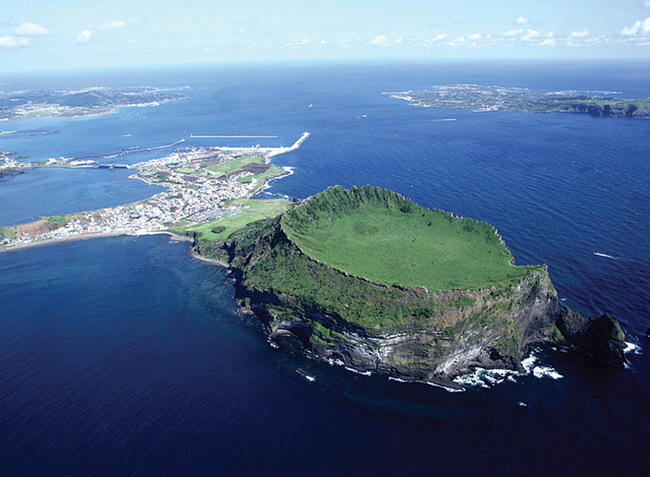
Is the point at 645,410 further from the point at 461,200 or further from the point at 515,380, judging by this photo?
the point at 461,200

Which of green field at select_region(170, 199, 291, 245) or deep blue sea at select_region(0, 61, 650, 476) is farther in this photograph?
green field at select_region(170, 199, 291, 245)

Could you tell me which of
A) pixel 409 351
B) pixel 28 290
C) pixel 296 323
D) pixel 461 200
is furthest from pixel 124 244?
pixel 461 200

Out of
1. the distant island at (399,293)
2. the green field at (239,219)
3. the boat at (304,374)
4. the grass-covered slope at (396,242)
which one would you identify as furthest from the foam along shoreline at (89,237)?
the boat at (304,374)

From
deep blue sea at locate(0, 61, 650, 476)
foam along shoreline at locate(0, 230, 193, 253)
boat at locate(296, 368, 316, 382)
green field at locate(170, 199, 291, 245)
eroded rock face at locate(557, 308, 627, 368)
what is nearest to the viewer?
deep blue sea at locate(0, 61, 650, 476)

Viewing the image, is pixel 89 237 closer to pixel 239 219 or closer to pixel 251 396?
pixel 239 219

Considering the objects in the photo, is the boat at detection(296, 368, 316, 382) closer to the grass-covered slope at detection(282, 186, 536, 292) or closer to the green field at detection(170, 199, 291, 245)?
the grass-covered slope at detection(282, 186, 536, 292)

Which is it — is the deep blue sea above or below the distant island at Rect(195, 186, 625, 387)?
below

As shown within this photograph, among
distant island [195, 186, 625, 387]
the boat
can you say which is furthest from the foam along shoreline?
the boat

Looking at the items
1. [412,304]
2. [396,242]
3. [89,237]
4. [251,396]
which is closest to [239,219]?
[89,237]
